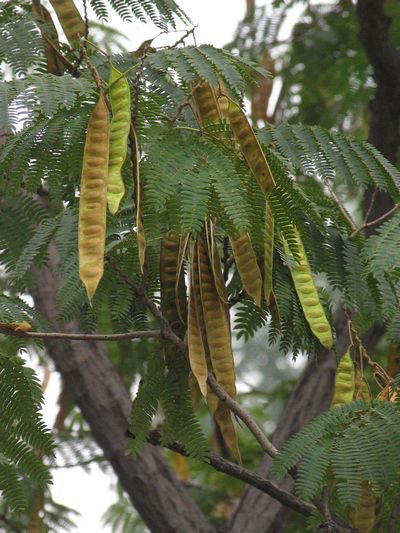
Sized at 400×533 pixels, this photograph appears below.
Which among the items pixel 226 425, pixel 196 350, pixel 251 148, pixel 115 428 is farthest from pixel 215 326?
pixel 115 428

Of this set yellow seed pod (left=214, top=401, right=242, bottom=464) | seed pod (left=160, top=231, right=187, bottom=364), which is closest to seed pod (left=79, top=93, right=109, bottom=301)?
seed pod (left=160, top=231, right=187, bottom=364)

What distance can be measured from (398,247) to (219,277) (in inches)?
17.7

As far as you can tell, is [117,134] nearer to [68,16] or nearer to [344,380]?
[344,380]

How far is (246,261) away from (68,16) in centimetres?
124

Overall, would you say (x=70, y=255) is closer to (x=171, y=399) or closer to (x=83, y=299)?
(x=83, y=299)

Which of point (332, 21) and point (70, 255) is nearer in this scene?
point (70, 255)

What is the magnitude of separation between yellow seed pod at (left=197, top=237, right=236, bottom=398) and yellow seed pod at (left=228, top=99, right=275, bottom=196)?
26 cm

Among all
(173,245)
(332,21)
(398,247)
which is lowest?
(173,245)

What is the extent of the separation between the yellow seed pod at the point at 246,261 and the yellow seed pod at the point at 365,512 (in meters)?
0.53

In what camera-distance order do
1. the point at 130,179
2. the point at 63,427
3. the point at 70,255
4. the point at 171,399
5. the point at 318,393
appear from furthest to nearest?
the point at 63,427 → the point at 318,393 → the point at 70,255 → the point at 171,399 → the point at 130,179

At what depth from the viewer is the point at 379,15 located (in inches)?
196

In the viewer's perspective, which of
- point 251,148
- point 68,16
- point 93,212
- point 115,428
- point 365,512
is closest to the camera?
point 93,212

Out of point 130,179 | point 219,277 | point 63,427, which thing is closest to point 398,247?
point 219,277

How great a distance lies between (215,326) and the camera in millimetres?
2768
